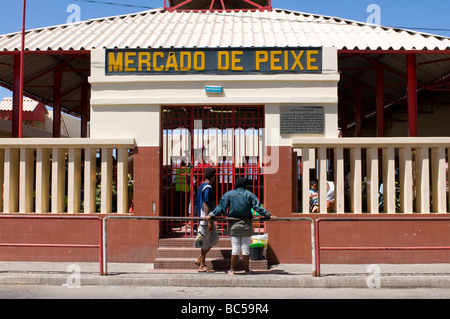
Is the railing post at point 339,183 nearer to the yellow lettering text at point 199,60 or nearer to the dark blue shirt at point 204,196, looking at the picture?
the dark blue shirt at point 204,196

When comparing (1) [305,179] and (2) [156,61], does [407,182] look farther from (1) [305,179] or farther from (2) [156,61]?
(2) [156,61]

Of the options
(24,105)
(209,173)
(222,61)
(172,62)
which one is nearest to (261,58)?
(222,61)

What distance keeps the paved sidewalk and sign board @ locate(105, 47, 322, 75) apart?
4.05 metres

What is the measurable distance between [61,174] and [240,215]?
4083 mm

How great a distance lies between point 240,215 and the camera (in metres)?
8.41

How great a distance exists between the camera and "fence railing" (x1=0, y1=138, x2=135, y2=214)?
32.6ft

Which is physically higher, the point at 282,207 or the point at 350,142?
the point at 350,142

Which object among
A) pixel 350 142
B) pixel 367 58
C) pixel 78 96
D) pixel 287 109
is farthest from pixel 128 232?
pixel 78 96

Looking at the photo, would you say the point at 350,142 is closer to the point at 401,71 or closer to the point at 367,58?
the point at 367,58

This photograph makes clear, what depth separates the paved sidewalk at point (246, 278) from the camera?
7.97 m

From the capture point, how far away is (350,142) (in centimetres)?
966

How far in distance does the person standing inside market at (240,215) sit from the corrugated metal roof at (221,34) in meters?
3.78
